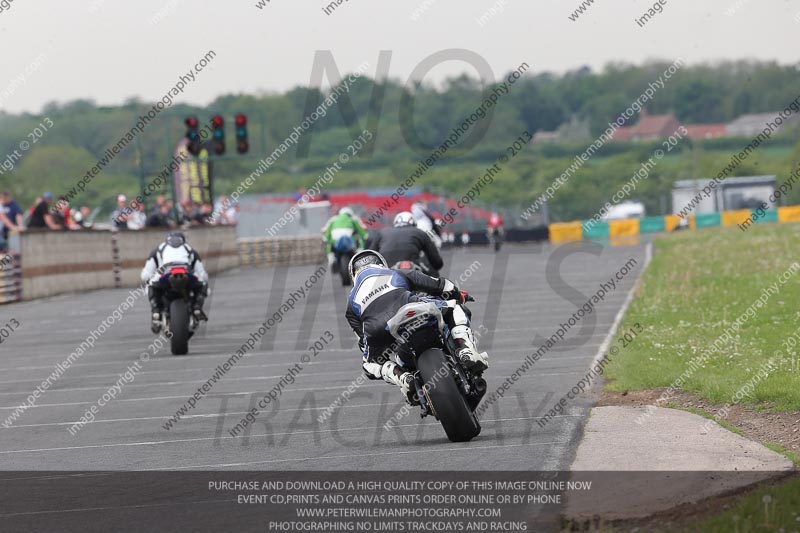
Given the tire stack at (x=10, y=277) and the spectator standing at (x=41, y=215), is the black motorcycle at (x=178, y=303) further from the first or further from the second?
the spectator standing at (x=41, y=215)

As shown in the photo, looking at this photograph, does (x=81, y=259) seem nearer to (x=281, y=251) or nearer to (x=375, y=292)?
(x=281, y=251)

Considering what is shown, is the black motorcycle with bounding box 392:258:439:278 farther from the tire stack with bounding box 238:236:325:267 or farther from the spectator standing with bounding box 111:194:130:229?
the tire stack with bounding box 238:236:325:267

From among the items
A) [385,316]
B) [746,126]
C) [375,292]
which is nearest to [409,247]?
[375,292]

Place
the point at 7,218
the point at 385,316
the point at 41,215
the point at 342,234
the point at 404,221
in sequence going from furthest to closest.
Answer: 1. the point at 41,215
2. the point at 7,218
3. the point at 342,234
4. the point at 404,221
5. the point at 385,316

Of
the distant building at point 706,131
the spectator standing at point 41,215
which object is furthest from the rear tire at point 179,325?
the distant building at point 706,131

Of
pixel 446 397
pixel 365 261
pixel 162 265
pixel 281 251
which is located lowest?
pixel 281 251

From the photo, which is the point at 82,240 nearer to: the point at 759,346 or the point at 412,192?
the point at 759,346

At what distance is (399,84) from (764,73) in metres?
36.8

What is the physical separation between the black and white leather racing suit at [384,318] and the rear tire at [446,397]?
449mm

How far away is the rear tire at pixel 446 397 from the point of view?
28.7 ft

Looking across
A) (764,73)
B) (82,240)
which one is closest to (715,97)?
(764,73)

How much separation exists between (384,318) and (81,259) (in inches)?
899

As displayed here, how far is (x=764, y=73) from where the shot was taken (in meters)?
85.6

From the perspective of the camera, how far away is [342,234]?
2739cm
